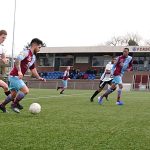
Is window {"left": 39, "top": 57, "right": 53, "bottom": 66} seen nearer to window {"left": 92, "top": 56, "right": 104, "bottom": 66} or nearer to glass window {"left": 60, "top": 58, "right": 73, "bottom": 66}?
glass window {"left": 60, "top": 58, "right": 73, "bottom": 66}

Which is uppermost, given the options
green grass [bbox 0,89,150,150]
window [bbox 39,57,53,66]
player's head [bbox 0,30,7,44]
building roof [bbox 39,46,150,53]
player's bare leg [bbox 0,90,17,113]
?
building roof [bbox 39,46,150,53]

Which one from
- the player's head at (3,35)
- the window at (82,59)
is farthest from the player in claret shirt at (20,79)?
the window at (82,59)

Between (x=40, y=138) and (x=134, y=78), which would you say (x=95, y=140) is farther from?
(x=134, y=78)

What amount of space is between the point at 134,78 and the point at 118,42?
43.9 metres

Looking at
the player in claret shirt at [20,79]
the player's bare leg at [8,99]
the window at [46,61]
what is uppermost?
the window at [46,61]

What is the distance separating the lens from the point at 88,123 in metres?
7.36

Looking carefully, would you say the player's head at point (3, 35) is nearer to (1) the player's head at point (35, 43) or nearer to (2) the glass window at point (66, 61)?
(1) the player's head at point (35, 43)

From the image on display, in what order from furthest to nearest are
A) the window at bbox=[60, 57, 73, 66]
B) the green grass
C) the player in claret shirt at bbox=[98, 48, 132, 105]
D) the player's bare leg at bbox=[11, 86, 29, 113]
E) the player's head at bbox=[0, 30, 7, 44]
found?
the window at bbox=[60, 57, 73, 66] → the player in claret shirt at bbox=[98, 48, 132, 105] → the player's bare leg at bbox=[11, 86, 29, 113] → the player's head at bbox=[0, 30, 7, 44] → the green grass

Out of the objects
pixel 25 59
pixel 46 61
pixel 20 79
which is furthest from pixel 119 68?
pixel 46 61

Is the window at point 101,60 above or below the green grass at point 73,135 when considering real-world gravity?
above

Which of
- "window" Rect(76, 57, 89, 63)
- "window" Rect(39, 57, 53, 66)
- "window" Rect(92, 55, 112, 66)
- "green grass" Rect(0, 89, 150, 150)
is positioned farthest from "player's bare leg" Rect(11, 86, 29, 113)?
"window" Rect(39, 57, 53, 66)

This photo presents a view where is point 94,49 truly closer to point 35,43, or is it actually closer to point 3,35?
point 35,43

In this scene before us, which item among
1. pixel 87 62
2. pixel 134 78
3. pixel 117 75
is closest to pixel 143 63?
pixel 134 78

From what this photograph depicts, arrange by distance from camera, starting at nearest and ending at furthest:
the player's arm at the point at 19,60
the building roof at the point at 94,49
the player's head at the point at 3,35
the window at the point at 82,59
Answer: the player's arm at the point at 19,60, the player's head at the point at 3,35, the building roof at the point at 94,49, the window at the point at 82,59
